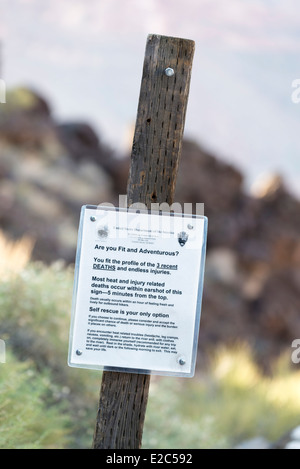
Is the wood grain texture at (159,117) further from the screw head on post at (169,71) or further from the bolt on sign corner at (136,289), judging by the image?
the bolt on sign corner at (136,289)

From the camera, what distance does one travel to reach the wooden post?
9.28ft

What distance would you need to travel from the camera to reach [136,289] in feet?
9.20

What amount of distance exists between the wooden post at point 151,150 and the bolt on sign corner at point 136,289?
11 cm

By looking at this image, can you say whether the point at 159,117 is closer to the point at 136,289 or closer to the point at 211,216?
the point at 136,289

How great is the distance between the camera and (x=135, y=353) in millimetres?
2816

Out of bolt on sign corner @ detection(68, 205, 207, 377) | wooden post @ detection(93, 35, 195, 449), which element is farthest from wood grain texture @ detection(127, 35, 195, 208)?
bolt on sign corner @ detection(68, 205, 207, 377)

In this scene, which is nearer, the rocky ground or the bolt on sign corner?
the bolt on sign corner

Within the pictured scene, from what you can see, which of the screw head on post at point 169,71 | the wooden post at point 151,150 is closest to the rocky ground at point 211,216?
the wooden post at point 151,150

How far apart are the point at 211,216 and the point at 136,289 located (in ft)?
41.1

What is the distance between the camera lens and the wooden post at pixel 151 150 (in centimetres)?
283

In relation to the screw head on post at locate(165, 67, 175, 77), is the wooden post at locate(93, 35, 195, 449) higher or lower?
lower

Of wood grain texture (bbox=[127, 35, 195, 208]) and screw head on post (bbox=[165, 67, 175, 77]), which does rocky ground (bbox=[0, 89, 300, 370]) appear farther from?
screw head on post (bbox=[165, 67, 175, 77])

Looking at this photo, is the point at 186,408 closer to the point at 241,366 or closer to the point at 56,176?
the point at 241,366

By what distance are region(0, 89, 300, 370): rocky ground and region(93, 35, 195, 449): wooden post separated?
793 centimetres
